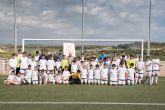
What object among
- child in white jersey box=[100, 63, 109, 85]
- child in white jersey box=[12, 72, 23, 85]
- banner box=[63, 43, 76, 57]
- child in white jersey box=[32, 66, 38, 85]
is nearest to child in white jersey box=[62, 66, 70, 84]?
child in white jersey box=[32, 66, 38, 85]

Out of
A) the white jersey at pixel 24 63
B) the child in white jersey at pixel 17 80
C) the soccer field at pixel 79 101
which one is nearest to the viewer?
the soccer field at pixel 79 101

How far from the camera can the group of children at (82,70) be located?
1941cm

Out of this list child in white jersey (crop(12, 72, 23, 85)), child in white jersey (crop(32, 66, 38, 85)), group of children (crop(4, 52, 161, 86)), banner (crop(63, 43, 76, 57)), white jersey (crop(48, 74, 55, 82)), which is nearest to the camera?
child in white jersey (crop(12, 72, 23, 85))

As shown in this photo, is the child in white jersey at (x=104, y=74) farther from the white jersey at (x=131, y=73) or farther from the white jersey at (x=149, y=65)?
the white jersey at (x=149, y=65)

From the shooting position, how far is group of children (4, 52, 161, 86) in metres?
19.4

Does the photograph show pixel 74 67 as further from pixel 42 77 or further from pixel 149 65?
pixel 149 65

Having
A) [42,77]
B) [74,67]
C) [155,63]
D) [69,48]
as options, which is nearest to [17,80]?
[42,77]

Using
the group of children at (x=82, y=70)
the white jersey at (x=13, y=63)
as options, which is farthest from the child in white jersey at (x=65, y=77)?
the white jersey at (x=13, y=63)

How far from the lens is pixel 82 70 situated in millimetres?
19719

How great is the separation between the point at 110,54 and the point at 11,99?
10.1 metres

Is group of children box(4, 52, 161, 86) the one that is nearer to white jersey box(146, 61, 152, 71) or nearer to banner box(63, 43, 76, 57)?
white jersey box(146, 61, 152, 71)

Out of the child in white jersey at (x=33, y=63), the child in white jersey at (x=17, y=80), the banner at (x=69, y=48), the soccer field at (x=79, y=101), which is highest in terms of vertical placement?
the banner at (x=69, y=48)

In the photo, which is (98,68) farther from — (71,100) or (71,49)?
(71,100)

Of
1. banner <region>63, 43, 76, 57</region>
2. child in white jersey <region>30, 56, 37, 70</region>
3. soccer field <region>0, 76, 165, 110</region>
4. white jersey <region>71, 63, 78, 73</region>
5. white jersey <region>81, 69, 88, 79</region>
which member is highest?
banner <region>63, 43, 76, 57</region>
